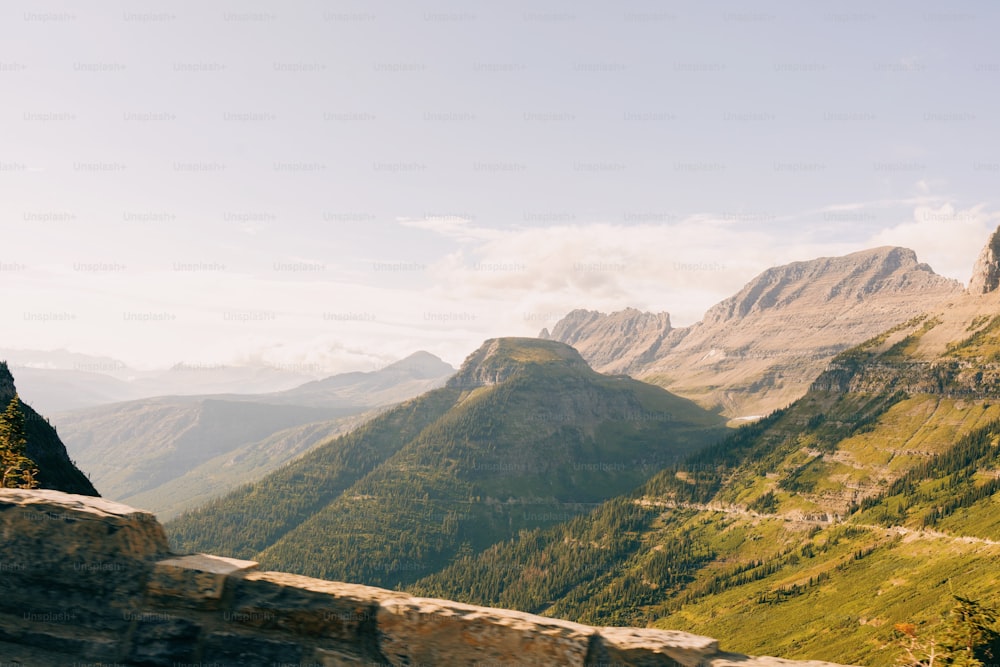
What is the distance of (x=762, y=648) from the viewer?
575 ft

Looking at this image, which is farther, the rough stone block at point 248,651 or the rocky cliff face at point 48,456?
the rocky cliff face at point 48,456

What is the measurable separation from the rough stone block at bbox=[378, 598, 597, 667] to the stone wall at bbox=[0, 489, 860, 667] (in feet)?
0.06

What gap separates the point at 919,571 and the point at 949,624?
664 feet

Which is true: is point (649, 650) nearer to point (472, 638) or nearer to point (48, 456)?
point (472, 638)

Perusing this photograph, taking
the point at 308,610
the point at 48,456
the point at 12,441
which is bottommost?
the point at 48,456

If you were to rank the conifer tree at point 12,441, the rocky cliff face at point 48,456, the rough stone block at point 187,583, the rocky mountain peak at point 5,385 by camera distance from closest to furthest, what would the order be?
the rough stone block at point 187,583 < the conifer tree at point 12,441 < the rocky cliff face at point 48,456 < the rocky mountain peak at point 5,385

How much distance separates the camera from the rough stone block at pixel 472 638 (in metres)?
9.73

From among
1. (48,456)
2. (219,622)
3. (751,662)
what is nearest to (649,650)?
(751,662)

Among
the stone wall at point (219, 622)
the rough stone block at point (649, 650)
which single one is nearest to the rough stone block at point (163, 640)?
the stone wall at point (219, 622)

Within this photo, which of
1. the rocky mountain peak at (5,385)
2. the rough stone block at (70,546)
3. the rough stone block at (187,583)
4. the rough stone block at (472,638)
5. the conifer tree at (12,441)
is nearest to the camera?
the rough stone block at (472,638)

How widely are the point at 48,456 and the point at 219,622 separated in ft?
385

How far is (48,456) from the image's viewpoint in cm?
9806

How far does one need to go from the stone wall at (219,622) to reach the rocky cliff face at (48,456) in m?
91.6

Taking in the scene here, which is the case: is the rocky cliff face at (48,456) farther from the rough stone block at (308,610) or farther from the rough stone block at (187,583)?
the rough stone block at (308,610)
